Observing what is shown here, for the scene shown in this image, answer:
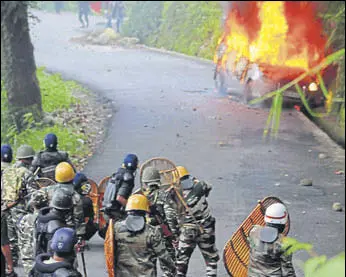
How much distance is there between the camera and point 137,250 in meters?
6.28

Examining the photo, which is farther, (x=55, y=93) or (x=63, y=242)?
(x=55, y=93)

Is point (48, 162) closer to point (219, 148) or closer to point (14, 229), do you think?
point (14, 229)

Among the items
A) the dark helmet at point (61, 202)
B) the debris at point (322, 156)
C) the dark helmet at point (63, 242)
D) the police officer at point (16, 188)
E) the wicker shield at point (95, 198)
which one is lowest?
the debris at point (322, 156)

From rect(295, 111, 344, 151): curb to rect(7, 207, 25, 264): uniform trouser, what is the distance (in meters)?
9.75

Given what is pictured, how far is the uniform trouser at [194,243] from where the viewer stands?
7.80 m

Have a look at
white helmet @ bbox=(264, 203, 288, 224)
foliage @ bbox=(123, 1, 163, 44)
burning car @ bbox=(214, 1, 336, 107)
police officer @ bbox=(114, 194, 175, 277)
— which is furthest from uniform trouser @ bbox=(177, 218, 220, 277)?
foliage @ bbox=(123, 1, 163, 44)

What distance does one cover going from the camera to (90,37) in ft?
127

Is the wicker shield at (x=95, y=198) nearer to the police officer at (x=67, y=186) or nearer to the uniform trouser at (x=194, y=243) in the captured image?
the police officer at (x=67, y=186)

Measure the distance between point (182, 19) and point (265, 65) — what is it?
14.1m

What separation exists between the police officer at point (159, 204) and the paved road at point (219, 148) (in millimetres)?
1393

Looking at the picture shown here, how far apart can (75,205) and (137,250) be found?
6.94ft

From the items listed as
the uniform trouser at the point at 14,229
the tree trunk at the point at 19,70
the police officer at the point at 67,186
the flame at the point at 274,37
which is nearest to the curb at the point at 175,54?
the flame at the point at 274,37

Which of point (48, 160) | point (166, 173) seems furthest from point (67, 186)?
point (48, 160)

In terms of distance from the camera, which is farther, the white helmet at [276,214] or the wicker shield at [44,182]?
the wicker shield at [44,182]
